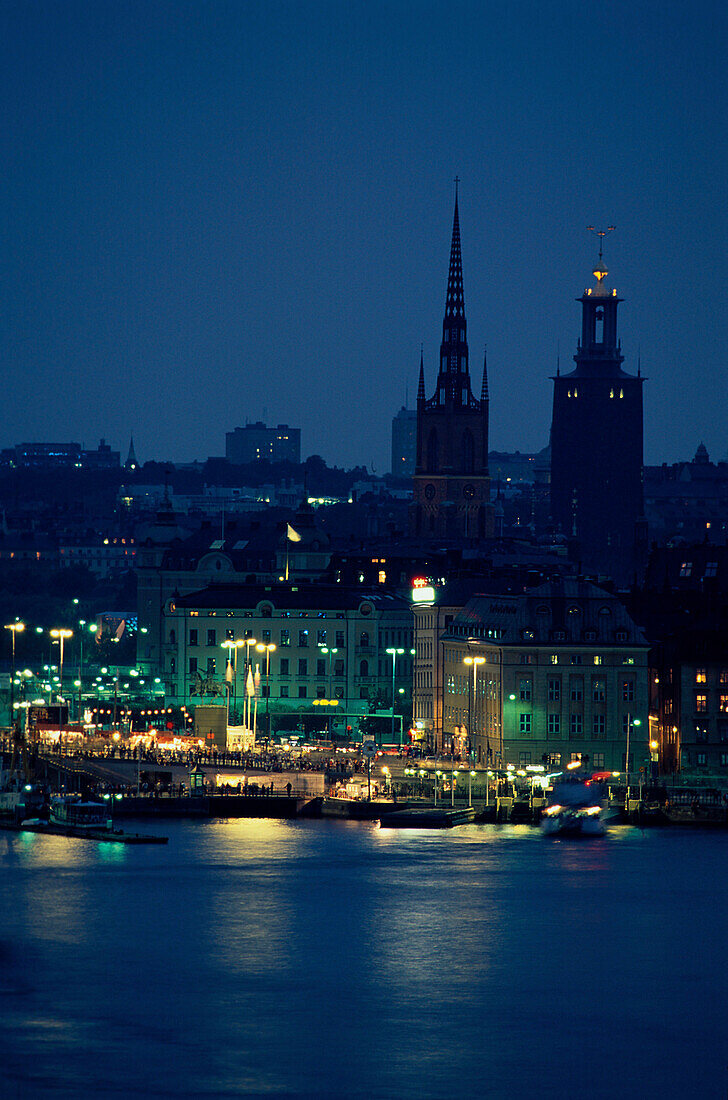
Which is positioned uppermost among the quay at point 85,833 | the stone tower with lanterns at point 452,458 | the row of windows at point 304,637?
the stone tower with lanterns at point 452,458

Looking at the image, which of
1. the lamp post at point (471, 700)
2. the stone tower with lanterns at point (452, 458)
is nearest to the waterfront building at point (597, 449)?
the stone tower with lanterns at point (452, 458)

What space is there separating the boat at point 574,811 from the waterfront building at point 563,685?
5.29 meters

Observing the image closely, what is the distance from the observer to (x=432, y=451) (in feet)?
493

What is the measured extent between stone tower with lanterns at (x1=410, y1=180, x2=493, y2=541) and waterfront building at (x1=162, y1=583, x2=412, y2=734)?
1458 inches

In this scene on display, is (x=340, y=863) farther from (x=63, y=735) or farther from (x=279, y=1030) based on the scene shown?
(x=63, y=735)

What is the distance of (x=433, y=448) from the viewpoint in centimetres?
15025

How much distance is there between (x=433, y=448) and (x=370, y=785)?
212 ft

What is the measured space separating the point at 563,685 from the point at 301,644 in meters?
19.8

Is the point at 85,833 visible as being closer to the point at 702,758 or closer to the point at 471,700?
the point at 471,700

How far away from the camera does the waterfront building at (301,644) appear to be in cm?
10962

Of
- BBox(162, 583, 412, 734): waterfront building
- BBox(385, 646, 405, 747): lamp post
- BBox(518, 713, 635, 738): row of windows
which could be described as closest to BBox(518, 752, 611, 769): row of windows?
BBox(518, 713, 635, 738): row of windows

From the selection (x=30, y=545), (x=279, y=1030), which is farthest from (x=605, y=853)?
(x=30, y=545)

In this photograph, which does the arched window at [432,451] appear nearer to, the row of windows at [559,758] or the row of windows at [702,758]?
the row of windows at [559,758]

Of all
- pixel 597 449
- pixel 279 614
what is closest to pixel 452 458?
pixel 597 449
